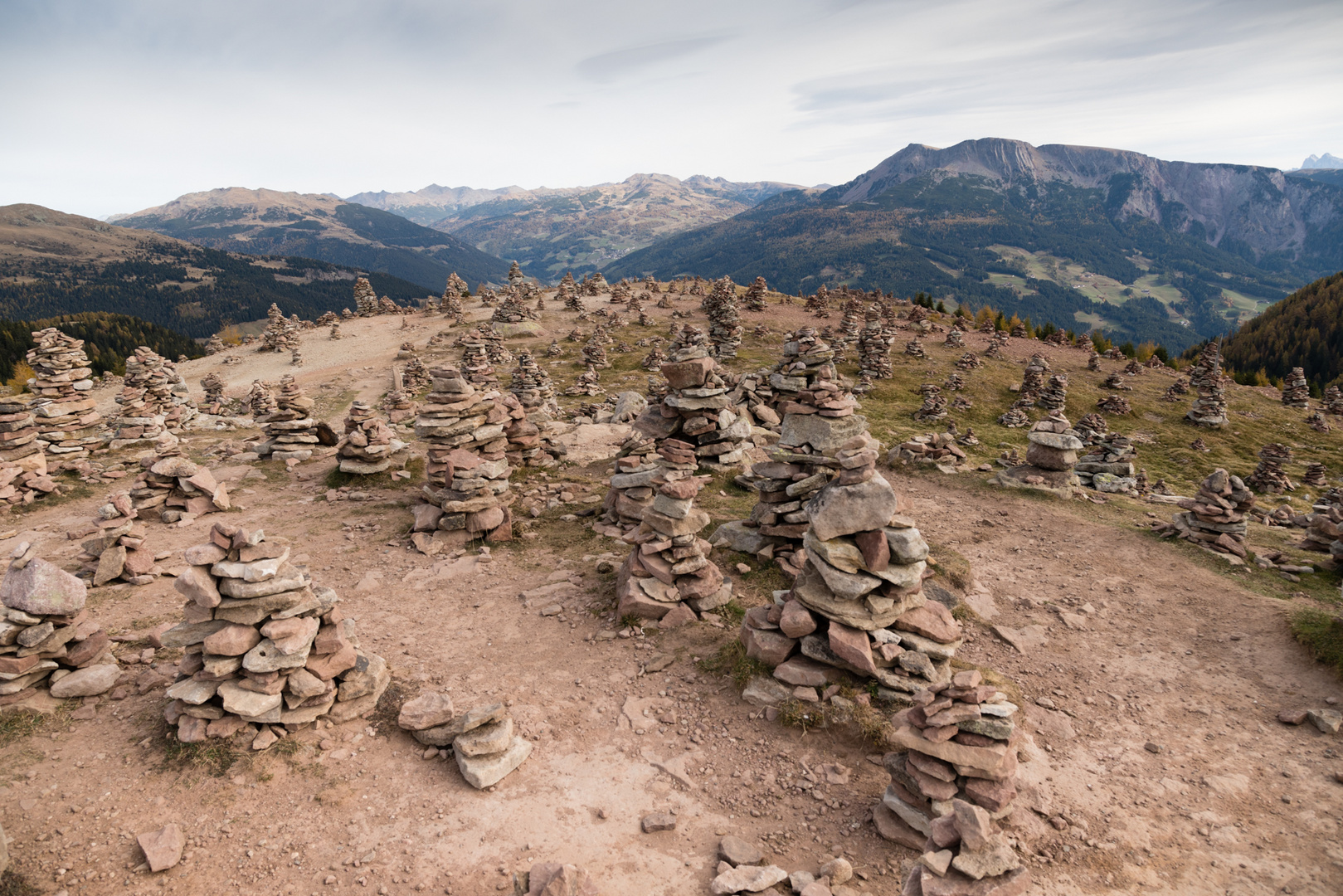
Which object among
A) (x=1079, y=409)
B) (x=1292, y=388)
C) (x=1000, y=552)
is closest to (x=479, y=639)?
(x=1000, y=552)

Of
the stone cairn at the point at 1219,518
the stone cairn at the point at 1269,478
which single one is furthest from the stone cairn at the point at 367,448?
the stone cairn at the point at 1269,478

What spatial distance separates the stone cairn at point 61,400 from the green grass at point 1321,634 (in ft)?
133

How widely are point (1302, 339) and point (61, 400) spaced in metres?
121

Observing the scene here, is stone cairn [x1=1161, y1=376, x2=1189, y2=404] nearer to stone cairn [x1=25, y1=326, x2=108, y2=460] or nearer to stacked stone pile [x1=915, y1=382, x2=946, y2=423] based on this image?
stacked stone pile [x1=915, y1=382, x2=946, y2=423]

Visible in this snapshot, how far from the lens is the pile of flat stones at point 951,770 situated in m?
7.29

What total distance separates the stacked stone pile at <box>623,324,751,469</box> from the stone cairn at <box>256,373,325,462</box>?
1451 centimetres

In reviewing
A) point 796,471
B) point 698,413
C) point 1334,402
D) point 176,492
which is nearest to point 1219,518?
point 796,471

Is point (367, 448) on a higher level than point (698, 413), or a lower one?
lower

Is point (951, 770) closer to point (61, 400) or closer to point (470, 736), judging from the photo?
point (470, 736)

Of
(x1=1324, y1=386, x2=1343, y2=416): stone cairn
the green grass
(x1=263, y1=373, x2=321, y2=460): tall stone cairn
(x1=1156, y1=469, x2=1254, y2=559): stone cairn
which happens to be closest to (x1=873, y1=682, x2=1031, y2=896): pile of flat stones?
the green grass

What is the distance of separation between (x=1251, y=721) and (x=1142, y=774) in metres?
3.32

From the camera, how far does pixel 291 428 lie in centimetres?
2372

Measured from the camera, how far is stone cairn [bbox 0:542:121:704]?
973cm

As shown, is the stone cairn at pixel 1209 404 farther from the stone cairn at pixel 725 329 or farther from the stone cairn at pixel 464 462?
the stone cairn at pixel 464 462
